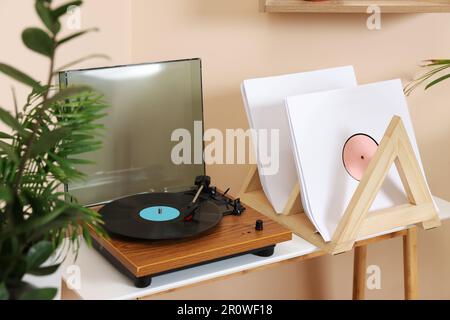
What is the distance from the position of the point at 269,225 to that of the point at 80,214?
1.86ft

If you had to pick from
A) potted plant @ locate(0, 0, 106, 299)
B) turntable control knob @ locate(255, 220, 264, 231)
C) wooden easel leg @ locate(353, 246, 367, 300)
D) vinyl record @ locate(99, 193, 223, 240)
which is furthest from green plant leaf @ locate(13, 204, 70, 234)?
wooden easel leg @ locate(353, 246, 367, 300)

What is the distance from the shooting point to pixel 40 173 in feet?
4.23

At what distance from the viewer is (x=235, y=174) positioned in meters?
2.12

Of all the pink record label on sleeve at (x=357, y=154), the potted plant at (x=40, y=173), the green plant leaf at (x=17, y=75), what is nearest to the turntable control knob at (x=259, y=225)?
the pink record label on sleeve at (x=357, y=154)

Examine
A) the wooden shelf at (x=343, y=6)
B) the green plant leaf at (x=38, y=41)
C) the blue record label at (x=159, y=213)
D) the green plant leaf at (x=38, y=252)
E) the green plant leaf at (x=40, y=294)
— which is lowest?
the green plant leaf at (x=40, y=294)

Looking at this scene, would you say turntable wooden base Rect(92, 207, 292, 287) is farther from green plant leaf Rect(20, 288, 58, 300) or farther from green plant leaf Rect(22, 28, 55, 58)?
green plant leaf Rect(22, 28, 55, 58)

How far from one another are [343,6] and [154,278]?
896 mm

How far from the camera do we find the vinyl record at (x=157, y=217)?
57.4 inches

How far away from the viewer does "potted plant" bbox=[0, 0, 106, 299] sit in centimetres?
105

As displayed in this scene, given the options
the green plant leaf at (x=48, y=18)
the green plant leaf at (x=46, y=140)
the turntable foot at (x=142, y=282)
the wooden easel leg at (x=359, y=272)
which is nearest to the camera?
the green plant leaf at (x=48, y=18)

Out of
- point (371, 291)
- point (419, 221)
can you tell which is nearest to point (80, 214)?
point (419, 221)

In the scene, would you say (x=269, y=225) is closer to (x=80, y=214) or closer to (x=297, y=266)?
(x=80, y=214)

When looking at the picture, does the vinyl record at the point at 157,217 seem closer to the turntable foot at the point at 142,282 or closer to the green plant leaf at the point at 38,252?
the turntable foot at the point at 142,282
